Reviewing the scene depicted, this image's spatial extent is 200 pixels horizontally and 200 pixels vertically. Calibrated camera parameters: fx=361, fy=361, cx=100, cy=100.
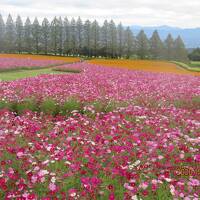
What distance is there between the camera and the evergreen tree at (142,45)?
262 ft

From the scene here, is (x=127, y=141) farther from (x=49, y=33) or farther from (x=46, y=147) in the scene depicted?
(x=49, y=33)

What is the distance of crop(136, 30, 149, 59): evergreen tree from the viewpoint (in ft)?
262

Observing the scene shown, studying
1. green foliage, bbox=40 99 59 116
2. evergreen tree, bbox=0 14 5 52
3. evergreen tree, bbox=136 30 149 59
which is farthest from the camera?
evergreen tree, bbox=0 14 5 52

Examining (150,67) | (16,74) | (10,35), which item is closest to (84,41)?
(10,35)

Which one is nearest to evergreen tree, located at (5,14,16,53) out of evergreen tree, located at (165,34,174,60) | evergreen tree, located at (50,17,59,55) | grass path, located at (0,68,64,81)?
evergreen tree, located at (50,17,59,55)

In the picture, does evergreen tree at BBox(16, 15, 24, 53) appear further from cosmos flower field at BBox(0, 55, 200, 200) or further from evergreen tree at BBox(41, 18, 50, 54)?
cosmos flower field at BBox(0, 55, 200, 200)

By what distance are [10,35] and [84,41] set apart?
17.9 m

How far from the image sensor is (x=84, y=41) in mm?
81438

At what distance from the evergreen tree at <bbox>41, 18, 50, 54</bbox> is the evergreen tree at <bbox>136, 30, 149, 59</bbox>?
819 inches

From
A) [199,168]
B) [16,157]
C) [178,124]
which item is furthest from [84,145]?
[178,124]

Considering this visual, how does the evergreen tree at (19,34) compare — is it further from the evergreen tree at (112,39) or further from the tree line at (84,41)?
the evergreen tree at (112,39)

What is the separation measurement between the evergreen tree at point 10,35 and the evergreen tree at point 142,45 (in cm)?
2878

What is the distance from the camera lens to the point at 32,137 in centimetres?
720

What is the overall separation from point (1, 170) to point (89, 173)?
1413 millimetres
